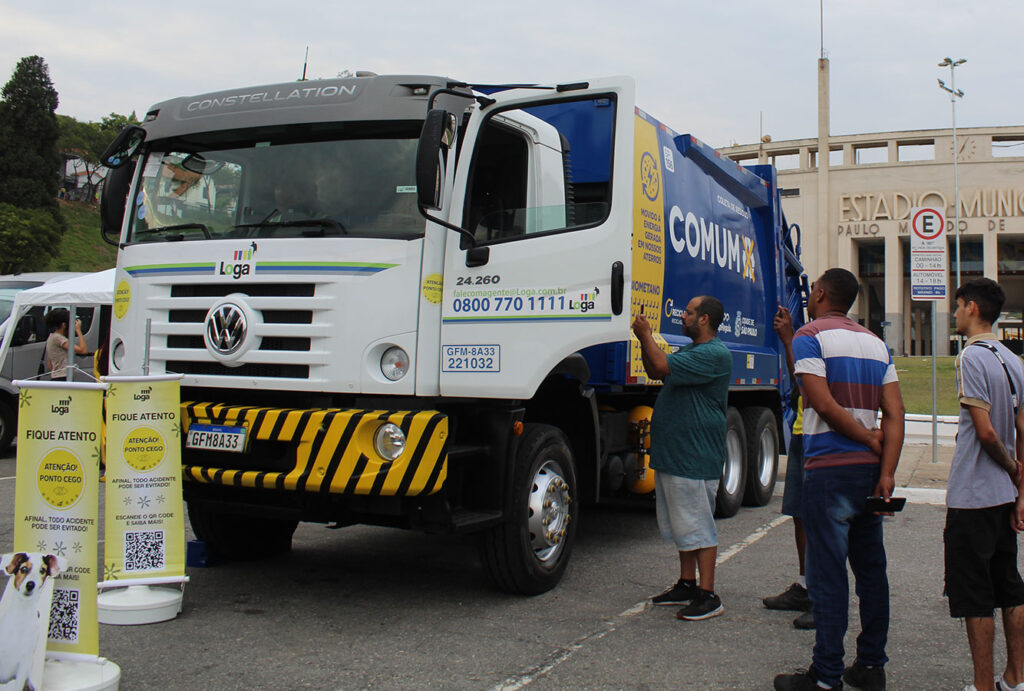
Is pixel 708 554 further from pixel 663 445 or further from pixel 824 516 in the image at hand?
pixel 824 516

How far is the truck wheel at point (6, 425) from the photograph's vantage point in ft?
39.5

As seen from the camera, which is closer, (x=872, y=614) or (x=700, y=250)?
(x=872, y=614)

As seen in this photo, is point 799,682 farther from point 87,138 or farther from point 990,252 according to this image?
point 87,138

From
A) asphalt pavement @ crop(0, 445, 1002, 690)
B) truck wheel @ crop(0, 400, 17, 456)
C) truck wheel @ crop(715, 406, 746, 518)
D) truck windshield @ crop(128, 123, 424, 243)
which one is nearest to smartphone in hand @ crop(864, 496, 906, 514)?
asphalt pavement @ crop(0, 445, 1002, 690)

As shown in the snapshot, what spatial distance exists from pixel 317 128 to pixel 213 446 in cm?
189

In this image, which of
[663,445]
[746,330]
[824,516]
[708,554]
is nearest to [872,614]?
[824,516]

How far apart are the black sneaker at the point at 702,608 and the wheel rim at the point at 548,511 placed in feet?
2.82

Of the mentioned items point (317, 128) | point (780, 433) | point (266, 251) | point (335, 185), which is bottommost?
point (780, 433)

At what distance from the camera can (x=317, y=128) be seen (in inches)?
212

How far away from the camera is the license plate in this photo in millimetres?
5008

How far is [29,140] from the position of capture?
5238 cm

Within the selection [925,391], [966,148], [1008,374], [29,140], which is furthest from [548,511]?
[966,148]

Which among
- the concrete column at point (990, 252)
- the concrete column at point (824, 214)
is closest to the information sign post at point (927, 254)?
the concrete column at point (824, 214)

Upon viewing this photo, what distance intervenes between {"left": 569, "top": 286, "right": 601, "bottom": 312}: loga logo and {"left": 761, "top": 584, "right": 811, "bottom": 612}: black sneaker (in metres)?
1.94
